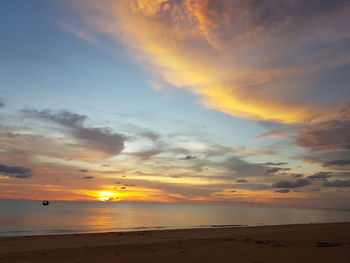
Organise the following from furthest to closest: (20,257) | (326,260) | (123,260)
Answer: (20,257), (123,260), (326,260)

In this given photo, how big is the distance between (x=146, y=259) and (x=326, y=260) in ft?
29.1

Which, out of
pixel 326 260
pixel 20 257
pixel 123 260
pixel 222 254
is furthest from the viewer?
pixel 20 257

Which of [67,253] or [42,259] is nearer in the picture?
[42,259]

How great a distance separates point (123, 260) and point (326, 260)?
10023 millimetres

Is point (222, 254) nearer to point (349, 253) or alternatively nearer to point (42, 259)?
point (349, 253)

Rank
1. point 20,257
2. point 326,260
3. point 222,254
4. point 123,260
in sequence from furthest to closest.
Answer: point 20,257
point 222,254
point 123,260
point 326,260

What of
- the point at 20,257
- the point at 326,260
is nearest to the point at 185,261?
the point at 326,260

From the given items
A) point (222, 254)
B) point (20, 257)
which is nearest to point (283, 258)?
point (222, 254)

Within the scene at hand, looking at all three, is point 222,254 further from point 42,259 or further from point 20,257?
point 20,257

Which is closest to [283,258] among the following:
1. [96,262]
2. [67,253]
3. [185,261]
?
[185,261]

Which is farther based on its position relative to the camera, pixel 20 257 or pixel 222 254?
pixel 20 257

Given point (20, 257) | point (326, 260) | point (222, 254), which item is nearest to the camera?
point (326, 260)

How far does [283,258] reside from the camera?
1377 centimetres

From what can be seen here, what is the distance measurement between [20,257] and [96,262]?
5882 mm
